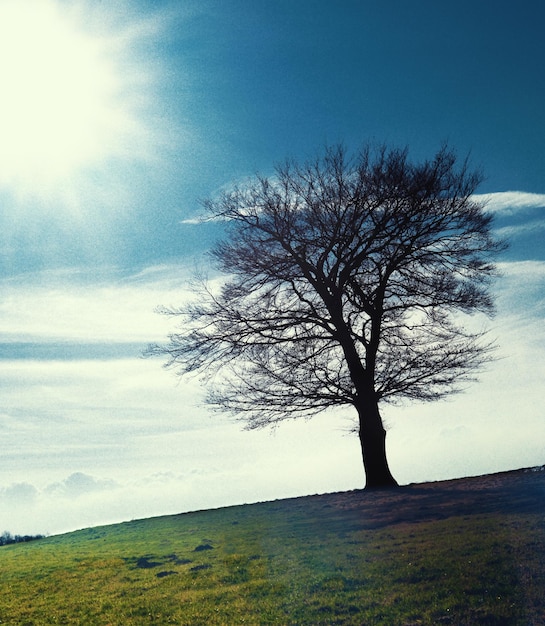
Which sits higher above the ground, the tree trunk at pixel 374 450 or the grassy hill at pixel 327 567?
the tree trunk at pixel 374 450

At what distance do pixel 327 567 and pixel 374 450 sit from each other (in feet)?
29.8

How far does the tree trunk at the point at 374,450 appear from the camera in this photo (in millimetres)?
20906

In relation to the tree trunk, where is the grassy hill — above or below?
below

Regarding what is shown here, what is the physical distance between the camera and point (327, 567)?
12.2 m

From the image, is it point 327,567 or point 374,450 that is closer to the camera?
point 327,567

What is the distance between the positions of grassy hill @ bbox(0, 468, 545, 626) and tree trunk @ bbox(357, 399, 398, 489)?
123 cm

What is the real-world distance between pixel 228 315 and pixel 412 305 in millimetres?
7100

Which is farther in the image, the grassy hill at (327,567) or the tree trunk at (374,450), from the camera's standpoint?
the tree trunk at (374,450)

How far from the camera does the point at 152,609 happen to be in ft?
37.7

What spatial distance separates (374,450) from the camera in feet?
68.6

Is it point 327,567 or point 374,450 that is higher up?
point 374,450

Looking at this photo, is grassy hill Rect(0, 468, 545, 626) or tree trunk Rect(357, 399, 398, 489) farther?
tree trunk Rect(357, 399, 398, 489)

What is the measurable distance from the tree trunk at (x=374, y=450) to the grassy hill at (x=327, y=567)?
4.03 ft

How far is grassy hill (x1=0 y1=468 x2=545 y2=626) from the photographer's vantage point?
9797mm
